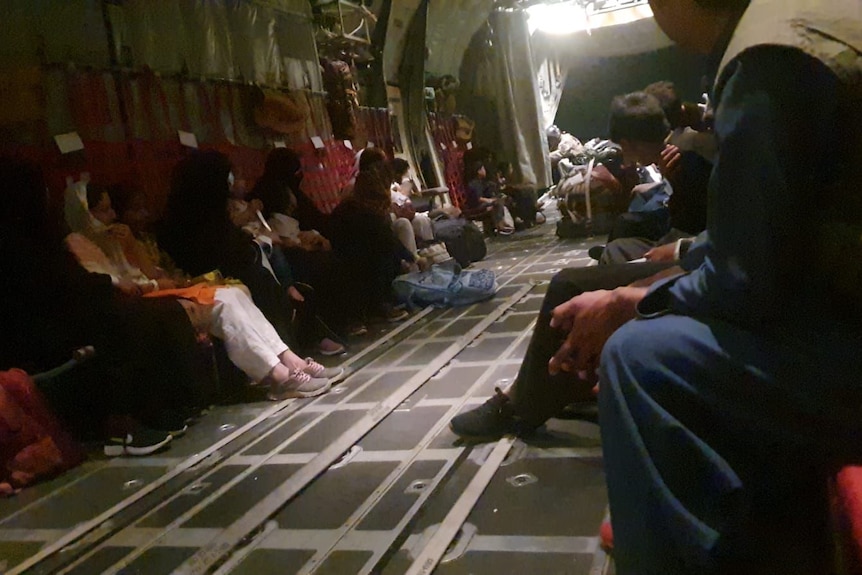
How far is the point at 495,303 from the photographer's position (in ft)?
14.3

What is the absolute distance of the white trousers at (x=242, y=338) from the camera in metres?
3.13

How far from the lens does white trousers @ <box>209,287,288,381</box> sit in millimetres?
3129

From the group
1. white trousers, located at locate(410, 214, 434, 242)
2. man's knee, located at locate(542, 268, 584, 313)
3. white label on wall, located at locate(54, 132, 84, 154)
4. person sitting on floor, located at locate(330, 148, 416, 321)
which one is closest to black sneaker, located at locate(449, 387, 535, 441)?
man's knee, located at locate(542, 268, 584, 313)

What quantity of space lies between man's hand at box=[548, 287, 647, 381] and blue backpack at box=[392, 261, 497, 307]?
315cm

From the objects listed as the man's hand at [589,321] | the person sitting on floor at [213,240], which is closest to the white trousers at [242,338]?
the person sitting on floor at [213,240]

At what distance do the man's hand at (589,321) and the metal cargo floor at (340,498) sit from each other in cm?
51

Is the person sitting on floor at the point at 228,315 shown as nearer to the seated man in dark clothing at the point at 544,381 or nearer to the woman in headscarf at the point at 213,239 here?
the woman in headscarf at the point at 213,239

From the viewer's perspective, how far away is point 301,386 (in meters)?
A: 3.15

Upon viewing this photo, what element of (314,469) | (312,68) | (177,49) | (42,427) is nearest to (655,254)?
(314,469)

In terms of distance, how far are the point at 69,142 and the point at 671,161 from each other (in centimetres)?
303

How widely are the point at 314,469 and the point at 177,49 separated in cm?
328

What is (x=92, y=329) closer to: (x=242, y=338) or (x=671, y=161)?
(x=242, y=338)

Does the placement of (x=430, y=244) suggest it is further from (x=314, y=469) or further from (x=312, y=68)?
(x=314, y=469)

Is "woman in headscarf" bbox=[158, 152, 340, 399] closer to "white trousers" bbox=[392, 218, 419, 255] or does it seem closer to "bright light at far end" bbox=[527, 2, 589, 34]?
"white trousers" bbox=[392, 218, 419, 255]
